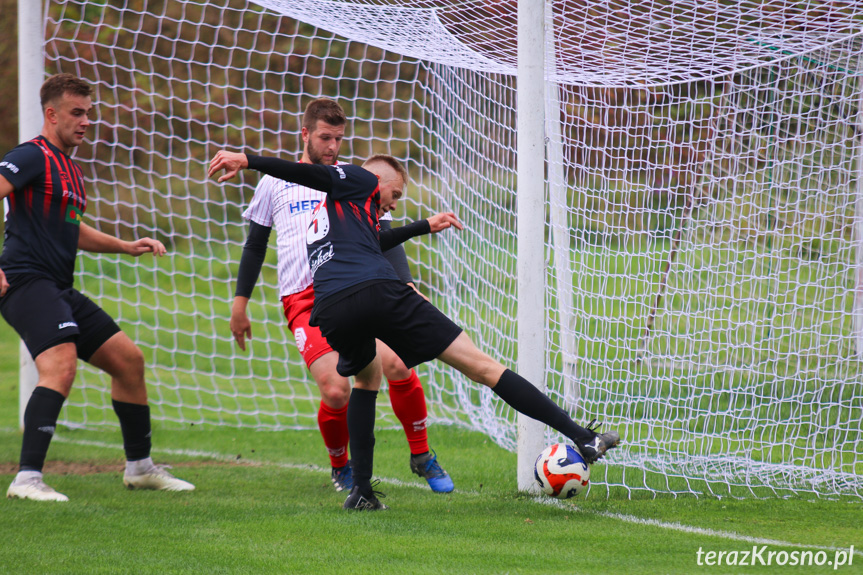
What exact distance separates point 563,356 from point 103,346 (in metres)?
2.60

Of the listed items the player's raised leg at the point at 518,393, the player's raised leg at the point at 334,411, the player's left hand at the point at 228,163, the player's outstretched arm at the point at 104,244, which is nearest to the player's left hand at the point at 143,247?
the player's outstretched arm at the point at 104,244

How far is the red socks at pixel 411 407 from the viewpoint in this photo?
4.62m

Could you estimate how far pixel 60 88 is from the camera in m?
4.50

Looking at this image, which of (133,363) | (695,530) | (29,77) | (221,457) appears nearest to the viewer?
(695,530)

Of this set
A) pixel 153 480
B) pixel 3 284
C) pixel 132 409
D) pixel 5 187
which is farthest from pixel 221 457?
pixel 5 187

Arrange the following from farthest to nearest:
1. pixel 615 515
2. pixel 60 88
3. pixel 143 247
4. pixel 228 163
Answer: pixel 143 247, pixel 60 88, pixel 615 515, pixel 228 163

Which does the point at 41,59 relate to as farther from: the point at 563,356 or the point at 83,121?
the point at 563,356

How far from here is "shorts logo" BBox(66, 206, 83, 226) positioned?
459cm

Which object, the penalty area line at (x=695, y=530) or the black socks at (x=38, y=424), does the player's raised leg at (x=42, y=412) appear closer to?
the black socks at (x=38, y=424)

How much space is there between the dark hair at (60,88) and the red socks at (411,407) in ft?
7.38

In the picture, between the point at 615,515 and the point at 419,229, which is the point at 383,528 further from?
the point at 419,229

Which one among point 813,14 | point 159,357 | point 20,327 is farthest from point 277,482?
point 159,357

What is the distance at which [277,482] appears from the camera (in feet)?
16.4

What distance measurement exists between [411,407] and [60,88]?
2.48m
